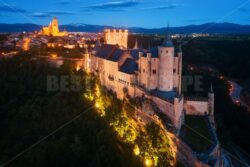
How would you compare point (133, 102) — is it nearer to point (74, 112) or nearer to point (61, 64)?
point (74, 112)

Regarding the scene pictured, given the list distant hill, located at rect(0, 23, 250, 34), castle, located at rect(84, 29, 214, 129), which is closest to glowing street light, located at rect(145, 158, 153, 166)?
castle, located at rect(84, 29, 214, 129)

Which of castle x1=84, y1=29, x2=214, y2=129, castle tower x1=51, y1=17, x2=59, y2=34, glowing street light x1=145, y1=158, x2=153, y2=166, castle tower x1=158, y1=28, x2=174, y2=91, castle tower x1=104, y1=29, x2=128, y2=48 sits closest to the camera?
glowing street light x1=145, y1=158, x2=153, y2=166

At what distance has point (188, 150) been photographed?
19.0 meters

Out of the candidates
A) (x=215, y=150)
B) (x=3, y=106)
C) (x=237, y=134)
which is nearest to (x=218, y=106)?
(x=237, y=134)

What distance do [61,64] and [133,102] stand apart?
50.4 ft

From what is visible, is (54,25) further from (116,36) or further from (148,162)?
(148,162)

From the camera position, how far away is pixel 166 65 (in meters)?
23.4

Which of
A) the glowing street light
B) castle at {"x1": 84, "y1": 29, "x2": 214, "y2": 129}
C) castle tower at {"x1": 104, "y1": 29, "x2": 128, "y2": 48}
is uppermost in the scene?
castle tower at {"x1": 104, "y1": 29, "x2": 128, "y2": 48}

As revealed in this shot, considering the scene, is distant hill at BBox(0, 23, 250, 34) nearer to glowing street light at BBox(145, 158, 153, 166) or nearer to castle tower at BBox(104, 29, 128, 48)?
castle tower at BBox(104, 29, 128, 48)

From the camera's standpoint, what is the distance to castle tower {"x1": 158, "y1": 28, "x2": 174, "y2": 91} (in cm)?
2325

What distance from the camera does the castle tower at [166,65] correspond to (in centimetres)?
2325

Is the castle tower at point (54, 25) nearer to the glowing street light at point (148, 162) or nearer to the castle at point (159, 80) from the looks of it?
the castle at point (159, 80)

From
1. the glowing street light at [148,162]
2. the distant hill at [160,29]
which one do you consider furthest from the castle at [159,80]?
the distant hill at [160,29]

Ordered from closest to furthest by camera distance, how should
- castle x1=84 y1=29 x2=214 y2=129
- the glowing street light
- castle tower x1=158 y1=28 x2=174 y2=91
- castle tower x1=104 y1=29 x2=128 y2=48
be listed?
the glowing street light < castle x1=84 y1=29 x2=214 y2=129 < castle tower x1=158 y1=28 x2=174 y2=91 < castle tower x1=104 y1=29 x2=128 y2=48
